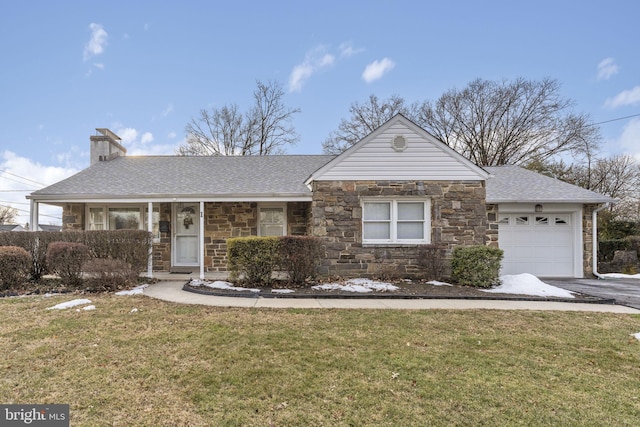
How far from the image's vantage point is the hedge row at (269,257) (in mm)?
7992

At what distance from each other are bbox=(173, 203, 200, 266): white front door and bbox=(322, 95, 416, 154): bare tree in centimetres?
1678

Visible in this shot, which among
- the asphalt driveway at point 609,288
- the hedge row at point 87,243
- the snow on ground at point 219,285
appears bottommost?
the asphalt driveway at point 609,288

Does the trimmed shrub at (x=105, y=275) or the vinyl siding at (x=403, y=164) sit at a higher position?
the vinyl siding at (x=403, y=164)

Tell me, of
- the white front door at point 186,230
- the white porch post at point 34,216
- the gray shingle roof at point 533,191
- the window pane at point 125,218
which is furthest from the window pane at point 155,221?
the gray shingle roof at point 533,191

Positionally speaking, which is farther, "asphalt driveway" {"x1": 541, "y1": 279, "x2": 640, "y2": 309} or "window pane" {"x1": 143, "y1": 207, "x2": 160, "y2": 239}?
"window pane" {"x1": 143, "y1": 207, "x2": 160, "y2": 239}

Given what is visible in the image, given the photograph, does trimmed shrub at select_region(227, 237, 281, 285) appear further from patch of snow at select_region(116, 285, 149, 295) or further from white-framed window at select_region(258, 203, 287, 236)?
white-framed window at select_region(258, 203, 287, 236)

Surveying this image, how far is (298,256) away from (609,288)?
29.0 feet

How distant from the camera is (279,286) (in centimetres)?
802

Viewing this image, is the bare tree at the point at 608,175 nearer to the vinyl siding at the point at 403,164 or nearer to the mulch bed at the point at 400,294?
the vinyl siding at the point at 403,164

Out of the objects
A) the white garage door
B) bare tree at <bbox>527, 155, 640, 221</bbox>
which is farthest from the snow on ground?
bare tree at <bbox>527, 155, 640, 221</bbox>

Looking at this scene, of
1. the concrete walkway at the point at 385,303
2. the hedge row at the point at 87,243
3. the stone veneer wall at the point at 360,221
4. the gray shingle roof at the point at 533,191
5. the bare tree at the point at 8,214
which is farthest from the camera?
the bare tree at the point at 8,214

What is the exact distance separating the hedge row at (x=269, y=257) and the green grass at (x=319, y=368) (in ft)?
8.05

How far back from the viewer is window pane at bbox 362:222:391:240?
9.50m

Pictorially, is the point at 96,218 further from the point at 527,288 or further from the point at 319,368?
the point at 527,288
